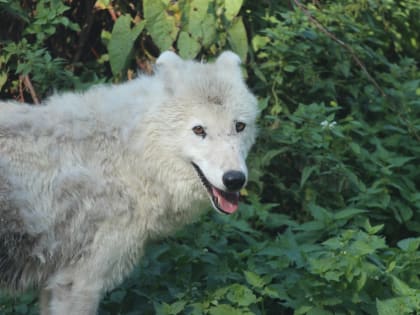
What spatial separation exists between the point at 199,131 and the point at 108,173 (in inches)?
21.9

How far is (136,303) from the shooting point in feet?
18.4

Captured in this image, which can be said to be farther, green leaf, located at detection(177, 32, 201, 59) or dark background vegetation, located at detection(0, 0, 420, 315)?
green leaf, located at detection(177, 32, 201, 59)

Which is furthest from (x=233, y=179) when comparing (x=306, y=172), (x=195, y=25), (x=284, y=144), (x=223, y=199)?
(x=195, y=25)

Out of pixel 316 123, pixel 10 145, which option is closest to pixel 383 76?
pixel 316 123

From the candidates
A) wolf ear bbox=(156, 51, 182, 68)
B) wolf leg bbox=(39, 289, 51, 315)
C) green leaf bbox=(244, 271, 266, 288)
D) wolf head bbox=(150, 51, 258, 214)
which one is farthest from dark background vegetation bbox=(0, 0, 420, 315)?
wolf ear bbox=(156, 51, 182, 68)

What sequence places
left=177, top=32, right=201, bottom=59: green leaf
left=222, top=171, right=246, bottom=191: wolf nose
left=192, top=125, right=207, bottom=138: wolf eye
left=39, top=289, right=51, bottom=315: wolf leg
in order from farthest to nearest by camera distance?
1. left=177, top=32, right=201, bottom=59: green leaf
2. left=39, top=289, right=51, bottom=315: wolf leg
3. left=192, top=125, right=207, bottom=138: wolf eye
4. left=222, top=171, right=246, bottom=191: wolf nose

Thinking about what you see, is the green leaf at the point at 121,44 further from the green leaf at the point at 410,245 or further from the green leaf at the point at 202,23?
the green leaf at the point at 410,245

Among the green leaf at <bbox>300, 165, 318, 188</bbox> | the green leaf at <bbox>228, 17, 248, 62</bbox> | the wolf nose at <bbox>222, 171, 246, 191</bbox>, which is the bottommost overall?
the green leaf at <bbox>300, 165, 318, 188</bbox>

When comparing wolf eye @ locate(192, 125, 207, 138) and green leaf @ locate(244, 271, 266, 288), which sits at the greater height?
wolf eye @ locate(192, 125, 207, 138)

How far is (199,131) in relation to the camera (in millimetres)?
4934

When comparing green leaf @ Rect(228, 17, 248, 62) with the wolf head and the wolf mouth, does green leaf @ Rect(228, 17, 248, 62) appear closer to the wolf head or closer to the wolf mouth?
the wolf head

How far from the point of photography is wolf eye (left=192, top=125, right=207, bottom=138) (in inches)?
194

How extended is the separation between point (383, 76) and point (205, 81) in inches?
119

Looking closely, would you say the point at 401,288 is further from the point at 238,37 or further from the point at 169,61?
the point at 238,37
